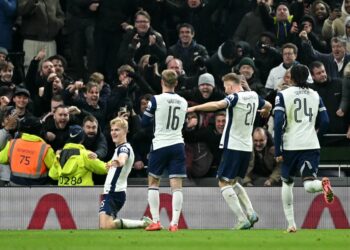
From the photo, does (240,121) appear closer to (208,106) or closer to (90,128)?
(208,106)

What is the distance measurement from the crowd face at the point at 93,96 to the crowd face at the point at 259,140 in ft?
10.4

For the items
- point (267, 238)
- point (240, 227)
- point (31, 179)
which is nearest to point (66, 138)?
point (31, 179)

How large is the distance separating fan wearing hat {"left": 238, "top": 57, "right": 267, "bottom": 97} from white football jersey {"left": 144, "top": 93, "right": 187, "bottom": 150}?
475 centimetres

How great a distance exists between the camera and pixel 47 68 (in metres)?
23.8

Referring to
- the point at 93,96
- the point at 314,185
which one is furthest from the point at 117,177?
the point at 93,96

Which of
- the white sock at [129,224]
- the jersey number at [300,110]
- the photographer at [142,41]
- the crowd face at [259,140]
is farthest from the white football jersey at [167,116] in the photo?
the photographer at [142,41]

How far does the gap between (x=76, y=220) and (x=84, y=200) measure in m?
0.39

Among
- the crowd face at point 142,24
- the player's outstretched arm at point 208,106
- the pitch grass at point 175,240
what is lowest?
the pitch grass at point 175,240

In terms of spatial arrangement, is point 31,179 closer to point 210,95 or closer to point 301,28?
point 210,95

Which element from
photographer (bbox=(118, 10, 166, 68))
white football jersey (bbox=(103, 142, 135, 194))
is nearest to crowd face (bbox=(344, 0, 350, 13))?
photographer (bbox=(118, 10, 166, 68))

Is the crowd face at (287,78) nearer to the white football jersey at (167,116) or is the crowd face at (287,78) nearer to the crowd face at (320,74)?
the crowd face at (320,74)

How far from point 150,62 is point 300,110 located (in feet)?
21.3

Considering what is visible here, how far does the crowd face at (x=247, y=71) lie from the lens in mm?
22984

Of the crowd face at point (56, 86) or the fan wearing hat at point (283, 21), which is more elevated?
the fan wearing hat at point (283, 21)
